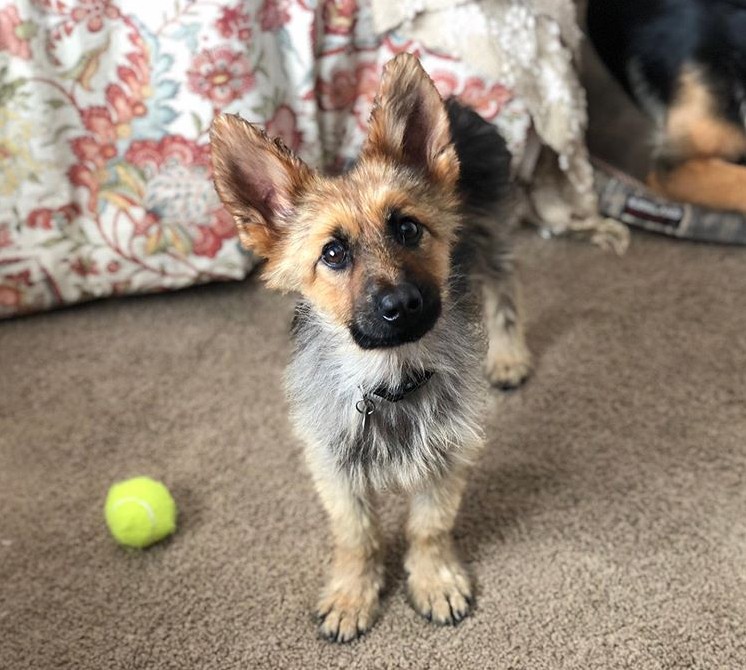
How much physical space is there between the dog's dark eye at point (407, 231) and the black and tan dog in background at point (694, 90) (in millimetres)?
1338

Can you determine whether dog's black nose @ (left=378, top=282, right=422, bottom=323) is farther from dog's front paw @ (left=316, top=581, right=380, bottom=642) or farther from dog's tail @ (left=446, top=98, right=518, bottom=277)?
dog's front paw @ (left=316, top=581, right=380, bottom=642)

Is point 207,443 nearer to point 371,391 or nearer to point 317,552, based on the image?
point 317,552

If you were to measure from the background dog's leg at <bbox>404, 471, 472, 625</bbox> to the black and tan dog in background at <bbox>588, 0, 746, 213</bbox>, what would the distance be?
1339 mm

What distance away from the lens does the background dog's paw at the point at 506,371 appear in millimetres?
1841

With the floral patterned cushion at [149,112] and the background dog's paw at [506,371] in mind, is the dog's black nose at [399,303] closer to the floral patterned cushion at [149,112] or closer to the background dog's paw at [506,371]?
the background dog's paw at [506,371]

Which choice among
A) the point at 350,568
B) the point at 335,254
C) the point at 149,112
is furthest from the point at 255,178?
the point at 149,112

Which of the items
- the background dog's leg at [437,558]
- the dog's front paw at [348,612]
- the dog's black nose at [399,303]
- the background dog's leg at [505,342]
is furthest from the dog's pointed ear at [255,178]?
the background dog's leg at [505,342]

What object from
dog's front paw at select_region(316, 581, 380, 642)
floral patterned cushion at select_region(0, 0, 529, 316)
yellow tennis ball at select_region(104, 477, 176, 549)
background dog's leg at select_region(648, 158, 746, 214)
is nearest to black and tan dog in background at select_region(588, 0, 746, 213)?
background dog's leg at select_region(648, 158, 746, 214)

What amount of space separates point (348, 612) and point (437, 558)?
0.18m

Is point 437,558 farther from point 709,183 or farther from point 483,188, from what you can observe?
point 709,183

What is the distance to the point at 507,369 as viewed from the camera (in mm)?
1845

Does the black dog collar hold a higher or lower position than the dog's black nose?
Result: lower

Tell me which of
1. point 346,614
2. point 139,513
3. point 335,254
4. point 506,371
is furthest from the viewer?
point 506,371

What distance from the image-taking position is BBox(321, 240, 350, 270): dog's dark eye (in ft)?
3.86
